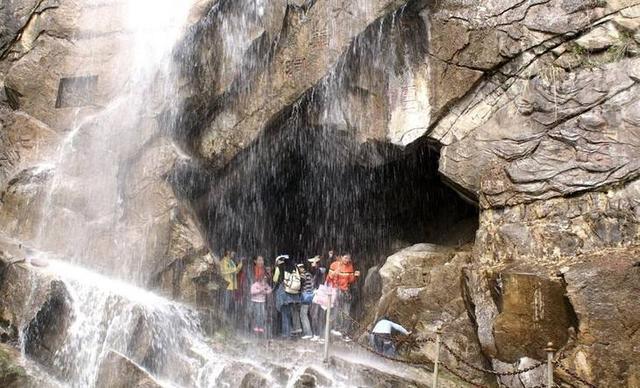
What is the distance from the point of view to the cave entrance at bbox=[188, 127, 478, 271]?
48.2 ft

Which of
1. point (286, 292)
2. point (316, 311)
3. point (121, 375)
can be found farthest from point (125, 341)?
point (316, 311)

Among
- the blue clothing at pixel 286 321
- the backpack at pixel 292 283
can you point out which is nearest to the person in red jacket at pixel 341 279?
the backpack at pixel 292 283

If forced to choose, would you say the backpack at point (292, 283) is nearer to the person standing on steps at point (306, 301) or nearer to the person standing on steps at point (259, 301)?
the person standing on steps at point (306, 301)

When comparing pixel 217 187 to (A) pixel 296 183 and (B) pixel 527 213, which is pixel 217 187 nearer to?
(A) pixel 296 183

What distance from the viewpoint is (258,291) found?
12.6 metres

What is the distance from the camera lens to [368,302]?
14.2 meters

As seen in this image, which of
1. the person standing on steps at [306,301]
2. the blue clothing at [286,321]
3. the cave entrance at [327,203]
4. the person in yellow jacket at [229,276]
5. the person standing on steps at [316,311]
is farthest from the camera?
the cave entrance at [327,203]

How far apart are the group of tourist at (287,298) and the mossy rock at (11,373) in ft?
13.8

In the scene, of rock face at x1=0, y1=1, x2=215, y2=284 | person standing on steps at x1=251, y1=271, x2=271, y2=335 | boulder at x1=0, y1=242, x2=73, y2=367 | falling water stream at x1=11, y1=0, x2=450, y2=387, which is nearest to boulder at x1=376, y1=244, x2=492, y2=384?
falling water stream at x1=11, y1=0, x2=450, y2=387

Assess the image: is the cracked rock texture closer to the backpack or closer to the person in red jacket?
the person in red jacket

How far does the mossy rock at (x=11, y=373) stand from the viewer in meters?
9.77

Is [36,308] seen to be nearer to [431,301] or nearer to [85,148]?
[85,148]

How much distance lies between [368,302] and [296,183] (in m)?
4.38

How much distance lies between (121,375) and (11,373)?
1803mm
